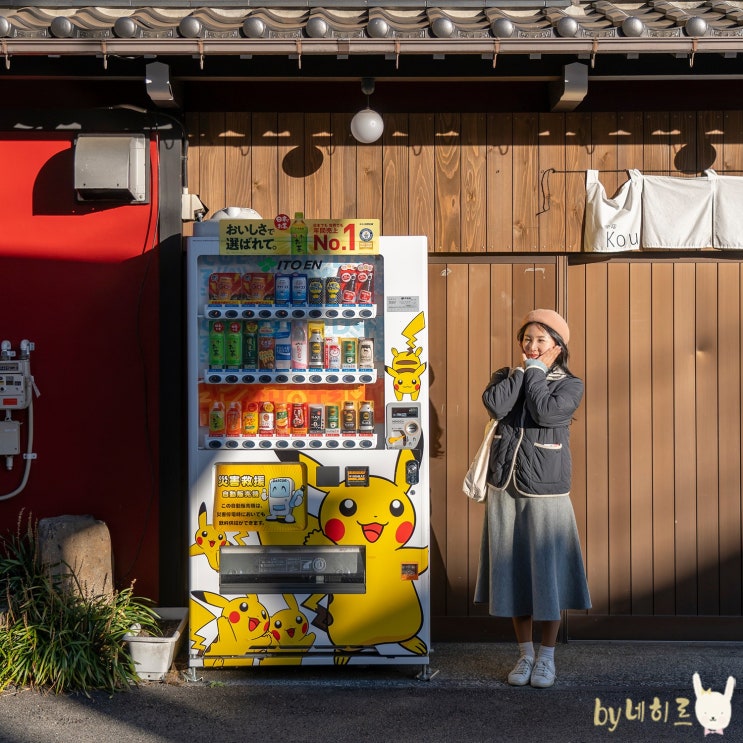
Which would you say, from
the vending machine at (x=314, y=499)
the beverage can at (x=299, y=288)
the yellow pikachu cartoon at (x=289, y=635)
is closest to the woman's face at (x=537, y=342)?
the vending machine at (x=314, y=499)

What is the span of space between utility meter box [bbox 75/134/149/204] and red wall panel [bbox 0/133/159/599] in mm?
105

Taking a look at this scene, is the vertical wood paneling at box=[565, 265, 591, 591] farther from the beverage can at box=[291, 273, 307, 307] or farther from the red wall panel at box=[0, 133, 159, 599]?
the red wall panel at box=[0, 133, 159, 599]

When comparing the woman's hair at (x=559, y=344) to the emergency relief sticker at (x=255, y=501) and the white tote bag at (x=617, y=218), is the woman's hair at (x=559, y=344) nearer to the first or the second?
the white tote bag at (x=617, y=218)

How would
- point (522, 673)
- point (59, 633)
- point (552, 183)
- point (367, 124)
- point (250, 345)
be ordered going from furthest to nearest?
point (552, 183) < point (367, 124) < point (250, 345) < point (522, 673) < point (59, 633)

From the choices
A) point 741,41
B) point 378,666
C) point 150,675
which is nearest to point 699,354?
point 741,41

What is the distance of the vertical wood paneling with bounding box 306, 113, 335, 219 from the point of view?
516 cm

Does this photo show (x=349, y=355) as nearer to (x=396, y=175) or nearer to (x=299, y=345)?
(x=299, y=345)

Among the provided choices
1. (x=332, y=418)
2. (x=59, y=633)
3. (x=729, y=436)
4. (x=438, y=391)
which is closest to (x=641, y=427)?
(x=729, y=436)

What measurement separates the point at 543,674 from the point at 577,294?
2.25m

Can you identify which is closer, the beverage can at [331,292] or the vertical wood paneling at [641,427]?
the beverage can at [331,292]

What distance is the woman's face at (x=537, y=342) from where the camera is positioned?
447cm

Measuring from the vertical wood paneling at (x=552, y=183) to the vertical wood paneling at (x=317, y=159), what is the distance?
1315 mm

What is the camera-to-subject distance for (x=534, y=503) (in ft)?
14.3

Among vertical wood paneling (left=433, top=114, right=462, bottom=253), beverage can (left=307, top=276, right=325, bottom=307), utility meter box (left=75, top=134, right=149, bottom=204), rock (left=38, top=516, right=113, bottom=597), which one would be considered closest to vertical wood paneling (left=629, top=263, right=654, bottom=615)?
vertical wood paneling (left=433, top=114, right=462, bottom=253)
